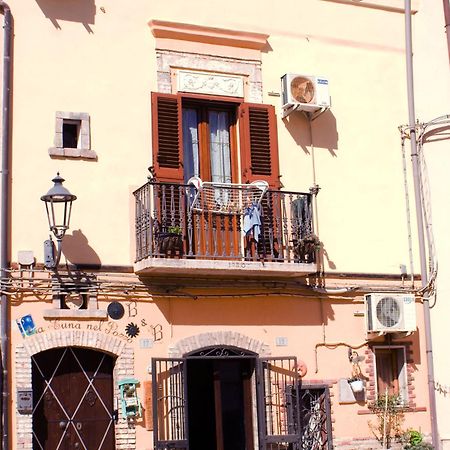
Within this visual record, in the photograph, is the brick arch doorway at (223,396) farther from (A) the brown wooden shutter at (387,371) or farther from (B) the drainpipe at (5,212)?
(B) the drainpipe at (5,212)

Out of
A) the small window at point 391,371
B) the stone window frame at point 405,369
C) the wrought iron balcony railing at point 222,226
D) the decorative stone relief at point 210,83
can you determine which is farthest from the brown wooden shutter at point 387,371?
the decorative stone relief at point 210,83

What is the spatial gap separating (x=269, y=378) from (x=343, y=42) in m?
4.98

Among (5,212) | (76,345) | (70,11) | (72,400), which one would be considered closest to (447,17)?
(70,11)

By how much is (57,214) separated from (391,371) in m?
5.21

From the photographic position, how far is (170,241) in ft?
39.5

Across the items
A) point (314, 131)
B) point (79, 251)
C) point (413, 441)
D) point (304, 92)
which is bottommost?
point (413, 441)

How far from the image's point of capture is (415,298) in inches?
545

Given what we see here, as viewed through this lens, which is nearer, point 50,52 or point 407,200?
point 50,52

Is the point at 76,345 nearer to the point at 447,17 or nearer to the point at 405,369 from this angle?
the point at 405,369

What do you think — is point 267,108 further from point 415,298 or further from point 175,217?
point 415,298

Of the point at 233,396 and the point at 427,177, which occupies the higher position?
the point at 427,177

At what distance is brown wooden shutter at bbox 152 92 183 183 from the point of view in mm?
12703

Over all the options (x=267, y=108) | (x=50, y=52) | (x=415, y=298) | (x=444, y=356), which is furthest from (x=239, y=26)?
(x=444, y=356)

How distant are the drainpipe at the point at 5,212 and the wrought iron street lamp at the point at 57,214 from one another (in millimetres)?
484
